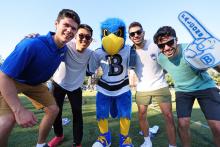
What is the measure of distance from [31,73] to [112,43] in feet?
5.10

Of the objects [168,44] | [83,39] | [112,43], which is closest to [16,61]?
[83,39]

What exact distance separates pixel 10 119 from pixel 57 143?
1792mm

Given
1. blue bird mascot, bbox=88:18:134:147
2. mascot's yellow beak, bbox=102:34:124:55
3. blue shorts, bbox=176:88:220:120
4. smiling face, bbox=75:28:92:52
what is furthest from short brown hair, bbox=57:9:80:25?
blue shorts, bbox=176:88:220:120

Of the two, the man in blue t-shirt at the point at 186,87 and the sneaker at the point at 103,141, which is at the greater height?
the man in blue t-shirt at the point at 186,87

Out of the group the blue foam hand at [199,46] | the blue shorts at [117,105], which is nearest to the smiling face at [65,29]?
the blue shorts at [117,105]

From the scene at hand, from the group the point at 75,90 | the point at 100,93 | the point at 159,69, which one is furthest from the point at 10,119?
the point at 159,69

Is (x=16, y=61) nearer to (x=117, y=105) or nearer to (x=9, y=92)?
(x=9, y=92)

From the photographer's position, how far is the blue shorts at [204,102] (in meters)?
3.72

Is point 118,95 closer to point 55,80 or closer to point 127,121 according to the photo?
point 127,121

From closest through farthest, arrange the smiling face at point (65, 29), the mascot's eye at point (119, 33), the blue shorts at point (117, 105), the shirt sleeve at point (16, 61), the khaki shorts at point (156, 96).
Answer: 1. the shirt sleeve at point (16, 61)
2. the smiling face at point (65, 29)
3. the khaki shorts at point (156, 96)
4. the mascot's eye at point (119, 33)
5. the blue shorts at point (117, 105)

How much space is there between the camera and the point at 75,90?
4.55m

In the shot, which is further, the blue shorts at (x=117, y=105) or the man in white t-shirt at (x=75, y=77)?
the blue shorts at (x=117, y=105)

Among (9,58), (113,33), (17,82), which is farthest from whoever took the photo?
(113,33)

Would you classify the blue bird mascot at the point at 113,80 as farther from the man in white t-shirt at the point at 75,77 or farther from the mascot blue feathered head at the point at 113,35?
the man in white t-shirt at the point at 75,77
